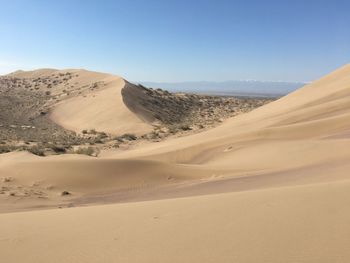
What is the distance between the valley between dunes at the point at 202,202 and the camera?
187 inches

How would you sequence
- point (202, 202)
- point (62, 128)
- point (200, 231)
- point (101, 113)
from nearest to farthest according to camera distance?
point (200, 231)
point (202, 202)
point (62, 128)
point (101, 113)

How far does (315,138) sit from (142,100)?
3778 cm

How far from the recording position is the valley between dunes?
15.6ft

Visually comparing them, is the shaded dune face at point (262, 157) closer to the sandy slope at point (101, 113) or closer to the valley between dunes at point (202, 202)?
the valley between dunes at point (202, 202)

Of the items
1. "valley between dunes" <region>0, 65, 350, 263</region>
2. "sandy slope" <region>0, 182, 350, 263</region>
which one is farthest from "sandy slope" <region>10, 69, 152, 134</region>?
"sandy slope" <region>0, 182, 350, 263</region>

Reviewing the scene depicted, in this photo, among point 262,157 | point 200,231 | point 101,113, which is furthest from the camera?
point 101,113

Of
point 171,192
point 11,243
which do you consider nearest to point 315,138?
point 171,192

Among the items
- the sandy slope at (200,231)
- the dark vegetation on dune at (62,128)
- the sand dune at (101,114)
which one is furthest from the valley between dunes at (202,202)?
the sand dune at (101,114)

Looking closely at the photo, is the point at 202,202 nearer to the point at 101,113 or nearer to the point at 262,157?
the point at 262,157

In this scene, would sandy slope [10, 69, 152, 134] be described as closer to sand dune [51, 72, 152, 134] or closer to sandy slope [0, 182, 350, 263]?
sand dune [51, 72, 152, 134]

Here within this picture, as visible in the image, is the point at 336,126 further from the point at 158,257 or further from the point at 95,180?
the point at 158,257

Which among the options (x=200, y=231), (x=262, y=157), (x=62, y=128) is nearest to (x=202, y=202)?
(x=200, y=231)

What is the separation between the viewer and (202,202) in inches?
283

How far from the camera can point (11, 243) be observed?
5.41m
